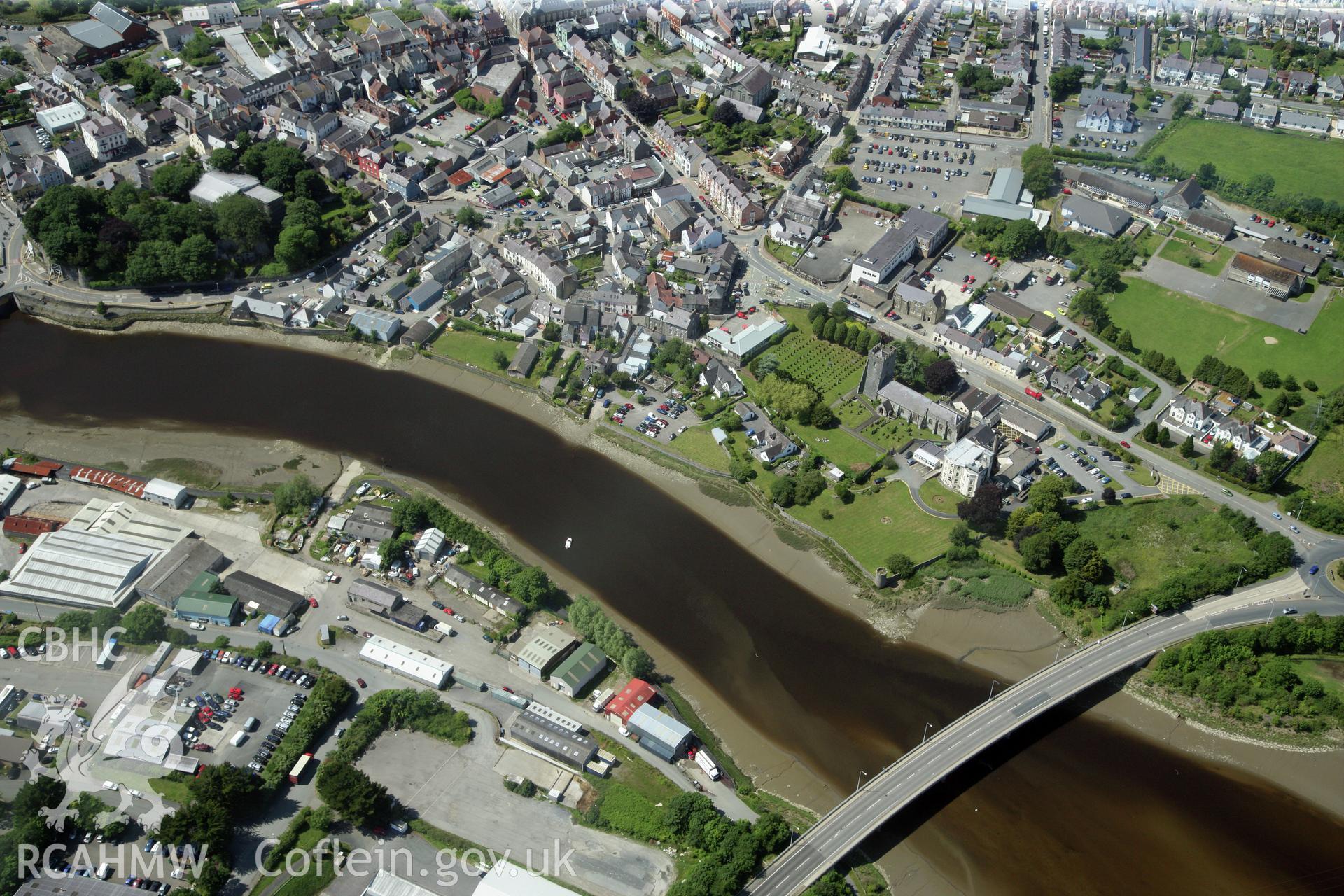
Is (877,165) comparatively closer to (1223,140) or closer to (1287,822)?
(1223,140)

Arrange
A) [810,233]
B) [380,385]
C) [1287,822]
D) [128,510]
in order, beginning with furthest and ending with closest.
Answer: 1. [810,233]
2. [380,385]
3. [128,510]
4. [1287,822]

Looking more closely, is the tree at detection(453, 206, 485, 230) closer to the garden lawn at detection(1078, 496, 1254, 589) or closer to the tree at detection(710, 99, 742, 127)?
the tree at detection(710, 99, 742, 127)

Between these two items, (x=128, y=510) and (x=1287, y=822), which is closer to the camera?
(x=1287, y=822)

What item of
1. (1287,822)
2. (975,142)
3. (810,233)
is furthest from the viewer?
(975,142)

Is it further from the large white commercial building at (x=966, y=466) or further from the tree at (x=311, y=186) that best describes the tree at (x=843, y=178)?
the tree at (x=311, y=186)

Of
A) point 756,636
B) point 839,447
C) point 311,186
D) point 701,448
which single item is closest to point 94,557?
point 701,448

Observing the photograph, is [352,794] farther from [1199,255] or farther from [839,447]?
[1199,255]

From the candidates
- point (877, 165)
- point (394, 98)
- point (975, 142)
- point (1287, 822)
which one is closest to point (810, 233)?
point (877, 165)
